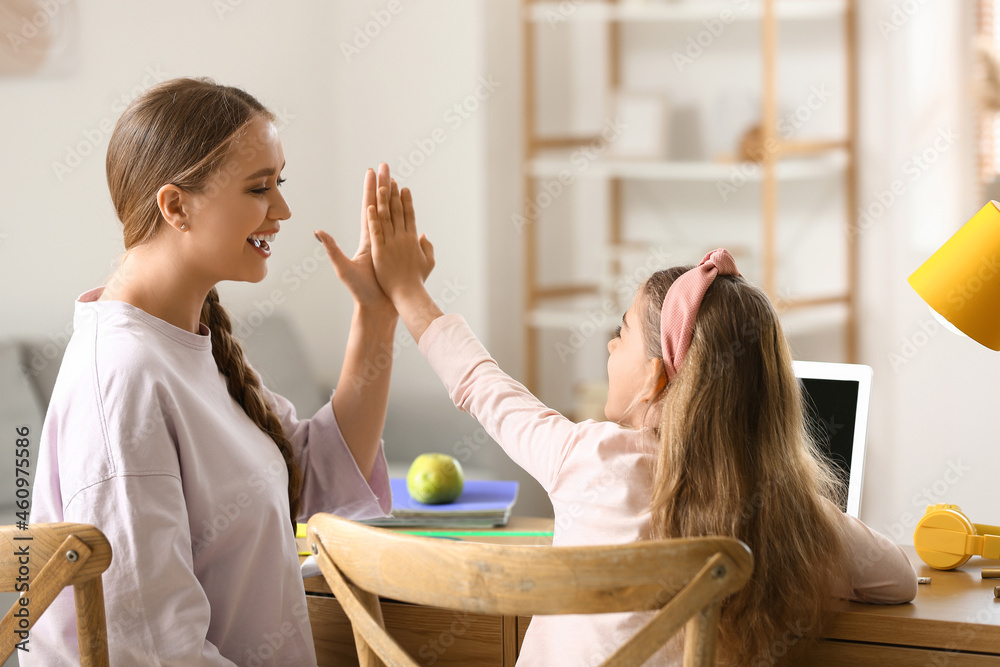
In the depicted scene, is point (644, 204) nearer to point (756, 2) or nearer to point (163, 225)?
point (756, 2)

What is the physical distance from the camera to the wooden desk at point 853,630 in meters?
1.07

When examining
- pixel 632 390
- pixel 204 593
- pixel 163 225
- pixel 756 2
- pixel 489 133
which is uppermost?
pixel 756 2

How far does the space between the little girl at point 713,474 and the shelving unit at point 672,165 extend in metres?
1.68

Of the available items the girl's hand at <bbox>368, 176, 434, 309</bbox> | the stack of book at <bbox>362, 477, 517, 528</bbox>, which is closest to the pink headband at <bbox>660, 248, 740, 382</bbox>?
the girl's hand at <bbox>368, 176, 434, 309</bbox>

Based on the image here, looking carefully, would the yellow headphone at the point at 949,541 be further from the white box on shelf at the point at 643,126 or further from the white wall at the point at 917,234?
the white box on shelf at the point at 643,126

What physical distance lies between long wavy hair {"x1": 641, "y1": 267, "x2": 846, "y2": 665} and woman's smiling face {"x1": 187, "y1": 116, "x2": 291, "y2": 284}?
20.6 inches

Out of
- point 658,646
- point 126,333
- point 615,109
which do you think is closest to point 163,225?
point 126,333

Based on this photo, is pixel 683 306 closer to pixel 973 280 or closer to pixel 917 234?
pixel 973 280

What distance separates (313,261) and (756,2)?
1.50 metres

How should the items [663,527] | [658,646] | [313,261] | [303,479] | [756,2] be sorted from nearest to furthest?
[658,646], [663,527], [303,479], [756,2], [313,261]

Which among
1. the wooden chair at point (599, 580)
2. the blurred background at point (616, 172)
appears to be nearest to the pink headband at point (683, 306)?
the wooden chair at point (599, 580)

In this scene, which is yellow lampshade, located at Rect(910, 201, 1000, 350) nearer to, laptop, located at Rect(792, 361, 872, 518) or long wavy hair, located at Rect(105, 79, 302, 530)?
laptop, located at Rect(792, 361, 872, 518)

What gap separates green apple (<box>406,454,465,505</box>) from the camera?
152cm

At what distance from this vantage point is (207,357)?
3.82ft
